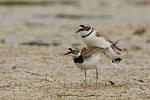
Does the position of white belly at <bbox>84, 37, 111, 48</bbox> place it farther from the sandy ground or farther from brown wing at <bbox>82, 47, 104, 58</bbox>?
the sandy ground

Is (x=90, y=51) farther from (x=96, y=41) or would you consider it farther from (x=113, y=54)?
(x=113, y=54)

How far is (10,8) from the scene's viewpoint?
2484 centimetres

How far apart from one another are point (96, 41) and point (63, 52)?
14.1ft

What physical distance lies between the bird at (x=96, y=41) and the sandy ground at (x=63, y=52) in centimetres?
30

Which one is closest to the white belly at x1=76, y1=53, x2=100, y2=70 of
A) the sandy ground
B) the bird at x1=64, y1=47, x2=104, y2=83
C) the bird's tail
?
the bird at x1=64, y1=47, x2=104, y2=83

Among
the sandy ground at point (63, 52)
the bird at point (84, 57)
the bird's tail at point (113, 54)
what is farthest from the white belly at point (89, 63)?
the bird's tail at point (113, 54)

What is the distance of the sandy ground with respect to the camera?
31.3 feet

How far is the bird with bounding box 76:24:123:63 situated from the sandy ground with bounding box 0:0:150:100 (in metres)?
0.30

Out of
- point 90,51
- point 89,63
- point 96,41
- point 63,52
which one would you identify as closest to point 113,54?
point 96,41

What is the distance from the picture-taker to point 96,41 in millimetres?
10164

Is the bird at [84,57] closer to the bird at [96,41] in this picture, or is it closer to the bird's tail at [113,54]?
the bird at [96,41]

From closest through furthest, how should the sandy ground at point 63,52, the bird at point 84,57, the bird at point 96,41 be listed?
the sandy ground at point 63,52 < the bird at point 84,57 < the bird at point 96,41

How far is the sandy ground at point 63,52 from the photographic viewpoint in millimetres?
9552

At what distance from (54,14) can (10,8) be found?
2.21 m
